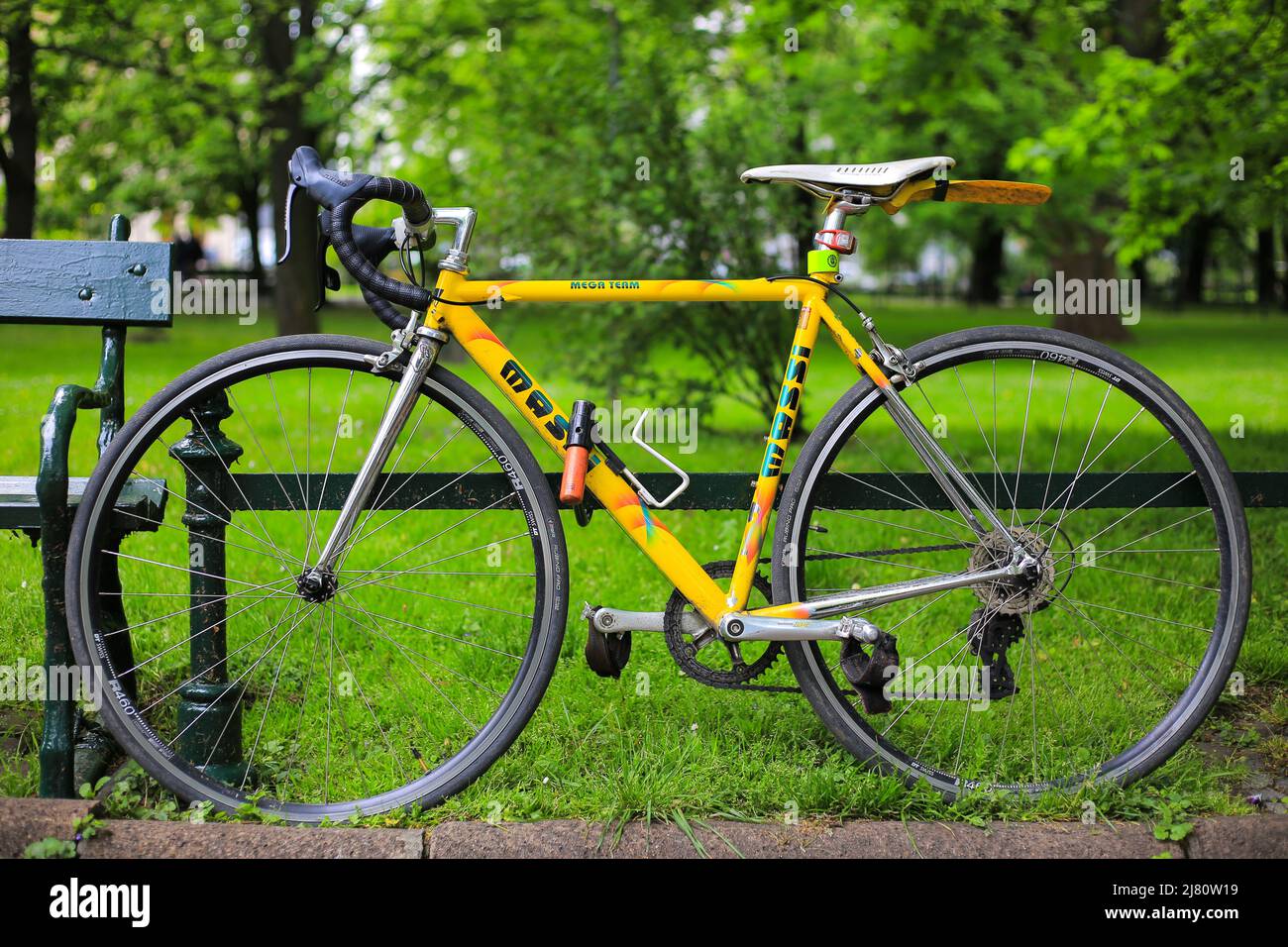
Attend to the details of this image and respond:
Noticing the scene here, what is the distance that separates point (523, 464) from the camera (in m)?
2.85

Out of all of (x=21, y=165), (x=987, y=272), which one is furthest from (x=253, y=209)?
(x=987, y=272)

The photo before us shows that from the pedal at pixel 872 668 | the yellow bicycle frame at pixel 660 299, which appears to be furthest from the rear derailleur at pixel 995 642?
the yellow bicycle frame at pixel 660 299

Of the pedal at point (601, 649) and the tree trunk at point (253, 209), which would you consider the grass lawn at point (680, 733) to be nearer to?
the pedal at point (601, 649)

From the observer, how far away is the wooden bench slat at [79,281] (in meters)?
3.05

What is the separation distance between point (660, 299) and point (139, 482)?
1421mm

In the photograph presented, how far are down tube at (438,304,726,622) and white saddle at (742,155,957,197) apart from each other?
752mm

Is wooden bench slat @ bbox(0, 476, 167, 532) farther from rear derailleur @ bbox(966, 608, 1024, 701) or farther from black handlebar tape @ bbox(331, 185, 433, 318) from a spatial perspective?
rear derailleur @ bbox(966, 608, 1024, 701)

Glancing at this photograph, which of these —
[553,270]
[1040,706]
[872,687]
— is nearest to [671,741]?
[872,687]

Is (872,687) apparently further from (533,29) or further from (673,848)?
(533,29)

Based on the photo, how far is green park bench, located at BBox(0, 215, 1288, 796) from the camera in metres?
2.96

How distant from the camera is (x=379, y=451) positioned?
9.41 feet

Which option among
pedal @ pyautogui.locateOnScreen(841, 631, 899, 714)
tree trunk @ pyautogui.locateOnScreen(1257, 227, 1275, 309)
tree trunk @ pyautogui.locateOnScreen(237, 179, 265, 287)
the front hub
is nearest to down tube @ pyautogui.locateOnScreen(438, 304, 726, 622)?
pedal @ pyautogui.locateOnScreen(841, 631, 899, 714)
